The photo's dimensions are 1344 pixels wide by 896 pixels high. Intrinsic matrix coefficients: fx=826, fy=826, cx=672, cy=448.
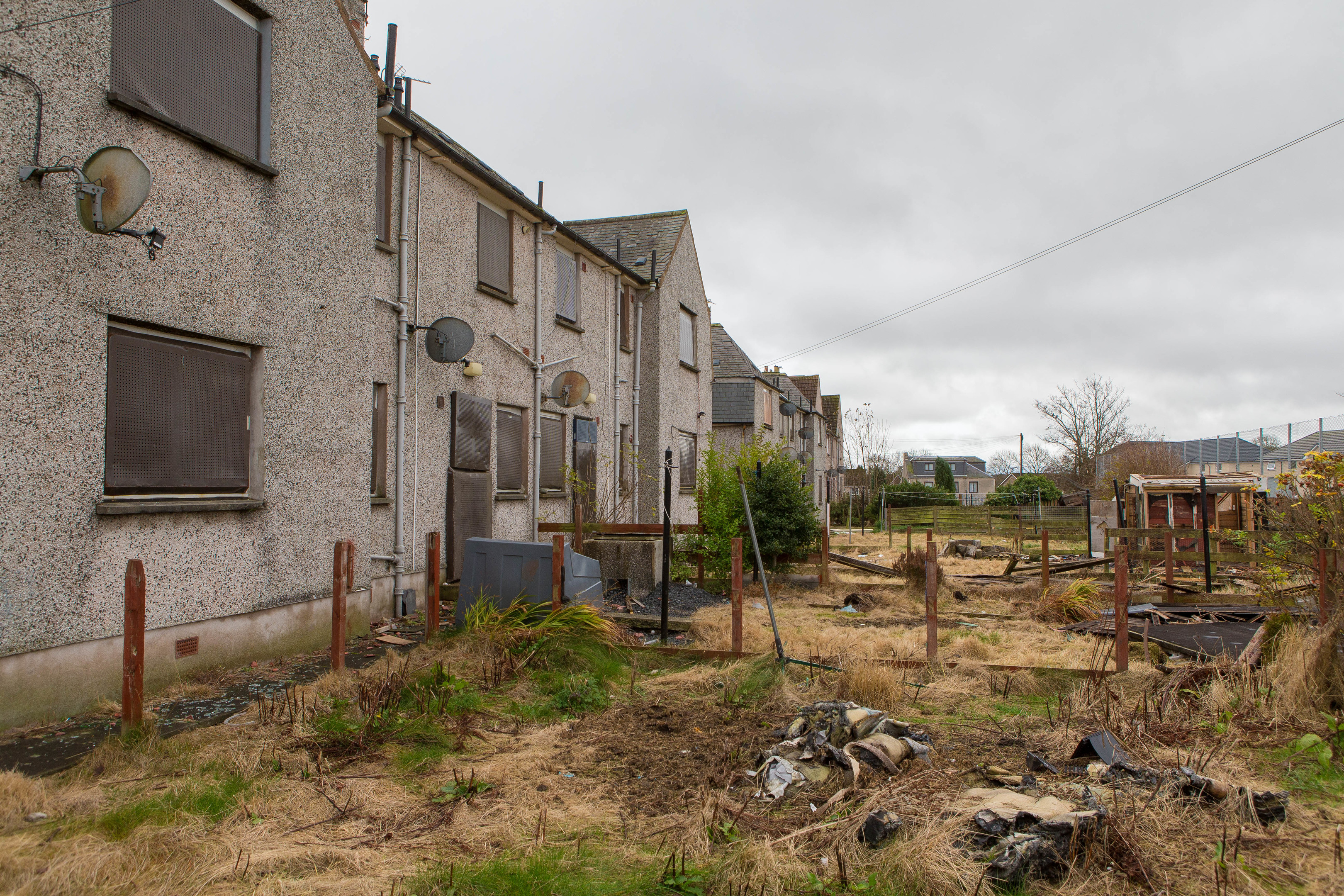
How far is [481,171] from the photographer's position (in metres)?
11.0

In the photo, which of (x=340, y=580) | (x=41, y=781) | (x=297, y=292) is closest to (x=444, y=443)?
(x=297, y=292)

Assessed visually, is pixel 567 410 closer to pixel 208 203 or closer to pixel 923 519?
pixel 208 203

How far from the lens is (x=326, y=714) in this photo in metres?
5.52

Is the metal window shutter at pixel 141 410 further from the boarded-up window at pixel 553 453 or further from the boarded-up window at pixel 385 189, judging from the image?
the boarded-up window at pixel 553 453

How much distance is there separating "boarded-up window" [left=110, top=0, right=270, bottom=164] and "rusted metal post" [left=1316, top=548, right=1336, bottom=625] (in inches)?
375

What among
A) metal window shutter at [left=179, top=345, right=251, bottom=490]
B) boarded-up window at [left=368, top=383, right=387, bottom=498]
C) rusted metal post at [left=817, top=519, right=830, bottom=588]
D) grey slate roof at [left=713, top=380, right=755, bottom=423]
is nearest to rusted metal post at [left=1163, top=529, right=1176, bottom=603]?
rusted metal post at [left=817, top=519, right=830, bottom=588]

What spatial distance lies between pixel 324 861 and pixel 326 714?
2.11 meters

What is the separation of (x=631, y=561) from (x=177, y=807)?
28.5ft

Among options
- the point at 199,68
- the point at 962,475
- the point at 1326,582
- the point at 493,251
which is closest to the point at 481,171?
the point at 493,251

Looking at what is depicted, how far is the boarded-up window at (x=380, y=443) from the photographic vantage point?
9.66 metres

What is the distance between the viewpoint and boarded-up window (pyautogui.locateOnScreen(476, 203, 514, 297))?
37.9 ft

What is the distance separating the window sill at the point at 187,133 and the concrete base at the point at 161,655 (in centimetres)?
383

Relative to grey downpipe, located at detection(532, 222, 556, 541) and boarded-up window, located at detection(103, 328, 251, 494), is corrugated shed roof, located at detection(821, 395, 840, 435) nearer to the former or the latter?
grey downpipe, located at detection(532, 222, 556, 541)

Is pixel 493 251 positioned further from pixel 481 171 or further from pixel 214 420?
pixel 214 420
